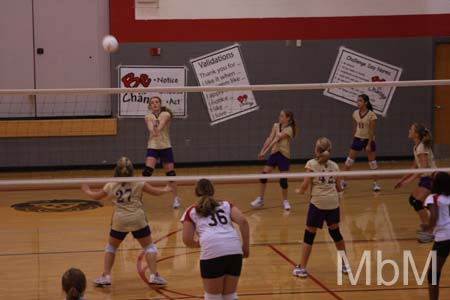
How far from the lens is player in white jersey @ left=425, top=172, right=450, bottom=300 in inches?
323

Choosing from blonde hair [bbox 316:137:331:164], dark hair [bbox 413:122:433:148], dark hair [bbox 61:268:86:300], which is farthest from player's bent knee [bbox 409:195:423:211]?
dark hair [bbox 61:268:86:300]

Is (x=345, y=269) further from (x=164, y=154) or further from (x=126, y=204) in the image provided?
(x=164, y=154)

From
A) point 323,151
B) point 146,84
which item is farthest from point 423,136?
point 146,84

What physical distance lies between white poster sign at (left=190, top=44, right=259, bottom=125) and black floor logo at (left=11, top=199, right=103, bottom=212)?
442 cm

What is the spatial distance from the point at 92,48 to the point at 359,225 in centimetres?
786

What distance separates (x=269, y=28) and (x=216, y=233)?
37.1 ft

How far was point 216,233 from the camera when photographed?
24.7 feet

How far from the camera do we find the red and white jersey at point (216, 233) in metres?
7.48

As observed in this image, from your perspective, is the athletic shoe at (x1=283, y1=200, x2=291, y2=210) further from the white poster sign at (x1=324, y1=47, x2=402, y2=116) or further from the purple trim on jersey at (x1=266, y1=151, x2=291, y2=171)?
the white poster sign at (x1=324, y1=47, x2=402, y2=116)

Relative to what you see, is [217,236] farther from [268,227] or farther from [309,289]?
[268,227]

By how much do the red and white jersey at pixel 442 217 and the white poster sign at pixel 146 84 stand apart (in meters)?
10.2

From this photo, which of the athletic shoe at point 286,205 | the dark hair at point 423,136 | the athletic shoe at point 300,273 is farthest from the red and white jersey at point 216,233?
the athletic shoe at point 286,205

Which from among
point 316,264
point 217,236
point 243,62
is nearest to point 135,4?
point 243,62

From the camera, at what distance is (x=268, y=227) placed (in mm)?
12523
